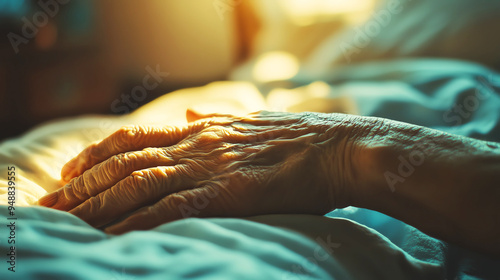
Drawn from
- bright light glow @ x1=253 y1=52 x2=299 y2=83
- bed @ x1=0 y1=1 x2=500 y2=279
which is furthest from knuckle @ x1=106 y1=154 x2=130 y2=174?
bright light glow @ x1=253 y1=52 x2=299 y2=83

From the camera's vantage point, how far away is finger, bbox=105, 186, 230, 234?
1.92ft

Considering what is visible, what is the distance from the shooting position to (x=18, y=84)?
1563 millimetres

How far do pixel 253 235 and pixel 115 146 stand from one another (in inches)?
13.3

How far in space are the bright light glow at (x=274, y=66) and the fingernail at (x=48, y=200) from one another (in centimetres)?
104

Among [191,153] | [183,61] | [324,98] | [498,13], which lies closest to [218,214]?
[191,153]

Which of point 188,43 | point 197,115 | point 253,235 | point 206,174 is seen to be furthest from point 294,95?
point 188,43

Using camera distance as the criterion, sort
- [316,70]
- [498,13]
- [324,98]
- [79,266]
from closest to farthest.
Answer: [79,266]
[324,98]
[498,13]
[316,70]

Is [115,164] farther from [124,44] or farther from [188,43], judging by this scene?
[188,43]

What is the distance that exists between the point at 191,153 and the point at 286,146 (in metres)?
0.17

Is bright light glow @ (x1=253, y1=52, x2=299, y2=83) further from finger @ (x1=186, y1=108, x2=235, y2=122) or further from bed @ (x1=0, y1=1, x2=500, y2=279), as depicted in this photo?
finger @ (x1=186, y1=108, x2=235, y2=122)

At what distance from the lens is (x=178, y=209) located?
605 millimetres

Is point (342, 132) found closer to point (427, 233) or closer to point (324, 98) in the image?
point (427, 233)

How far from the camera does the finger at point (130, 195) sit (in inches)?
23.9

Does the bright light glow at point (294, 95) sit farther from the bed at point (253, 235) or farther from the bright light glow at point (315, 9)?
the bright light glow at point (315, 9)
